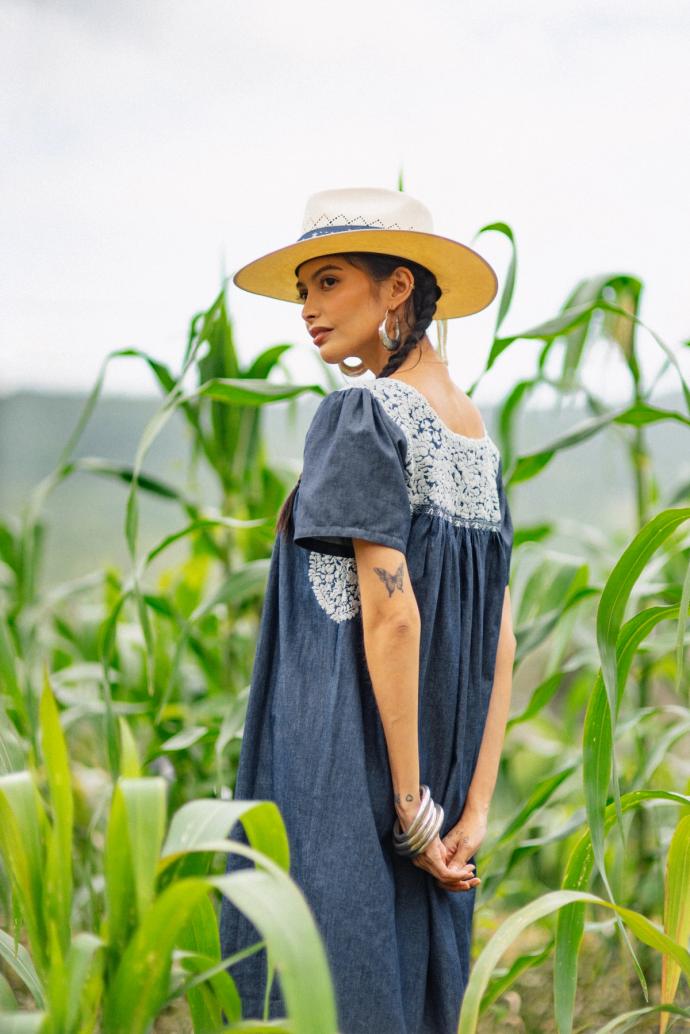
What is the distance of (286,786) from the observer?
0.87m

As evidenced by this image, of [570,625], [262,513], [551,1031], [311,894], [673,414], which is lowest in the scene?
[551,1031]

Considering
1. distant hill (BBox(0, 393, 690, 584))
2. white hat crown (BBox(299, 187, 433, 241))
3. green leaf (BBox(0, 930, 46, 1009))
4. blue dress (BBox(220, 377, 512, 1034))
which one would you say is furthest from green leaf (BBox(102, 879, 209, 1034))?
distant hill (BBox(0, 393, 690, 584))

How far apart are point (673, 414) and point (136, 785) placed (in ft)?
2.29

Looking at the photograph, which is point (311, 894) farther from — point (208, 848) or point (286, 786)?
point (208, 848)

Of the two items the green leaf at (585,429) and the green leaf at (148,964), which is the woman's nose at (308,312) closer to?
the green leaf at (585,429)

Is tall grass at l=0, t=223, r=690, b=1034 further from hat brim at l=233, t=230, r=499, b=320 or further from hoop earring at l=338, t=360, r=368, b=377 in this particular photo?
hoop earring at l=338, t=360, r=368, b=377

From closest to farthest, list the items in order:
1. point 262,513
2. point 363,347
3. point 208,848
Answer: point 208,848 < point 363,347 < point 262,513

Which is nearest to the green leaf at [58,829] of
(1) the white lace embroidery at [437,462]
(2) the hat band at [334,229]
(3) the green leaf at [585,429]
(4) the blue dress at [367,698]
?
(4) the blue dress at [367,698]

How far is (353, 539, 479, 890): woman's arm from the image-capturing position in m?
0.80

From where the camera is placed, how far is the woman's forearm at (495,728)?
94cm

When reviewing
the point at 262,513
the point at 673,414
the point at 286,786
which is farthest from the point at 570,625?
the point at 286,786

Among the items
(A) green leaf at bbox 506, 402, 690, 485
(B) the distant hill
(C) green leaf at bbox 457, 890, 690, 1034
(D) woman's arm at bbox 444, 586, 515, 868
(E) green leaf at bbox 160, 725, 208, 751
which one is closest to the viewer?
(C) green leaf at bbox 457, 890, 690, 1034

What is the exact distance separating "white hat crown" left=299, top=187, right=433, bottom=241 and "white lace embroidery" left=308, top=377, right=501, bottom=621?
0.46 feet

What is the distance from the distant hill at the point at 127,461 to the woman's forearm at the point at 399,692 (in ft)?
4.24
